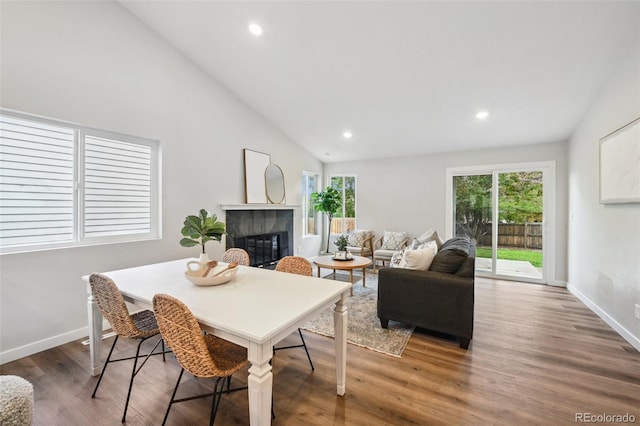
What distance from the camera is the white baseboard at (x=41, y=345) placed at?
236cm

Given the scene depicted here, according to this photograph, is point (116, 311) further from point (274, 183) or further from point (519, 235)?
point (519, 235)

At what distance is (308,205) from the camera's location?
6430 millimetres

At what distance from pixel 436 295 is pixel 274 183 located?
136 inches

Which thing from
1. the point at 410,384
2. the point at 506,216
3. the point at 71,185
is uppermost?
the point at 71,185

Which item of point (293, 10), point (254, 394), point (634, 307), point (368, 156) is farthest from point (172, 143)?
point (634, 307)

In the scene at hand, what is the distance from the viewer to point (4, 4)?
2.29 metres

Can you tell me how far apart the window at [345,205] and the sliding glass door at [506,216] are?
2097 millimetres

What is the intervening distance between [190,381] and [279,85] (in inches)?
142

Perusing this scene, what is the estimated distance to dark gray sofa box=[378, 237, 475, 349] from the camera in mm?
2570

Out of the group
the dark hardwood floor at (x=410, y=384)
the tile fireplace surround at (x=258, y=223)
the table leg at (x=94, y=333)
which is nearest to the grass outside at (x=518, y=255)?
the dark hardwood floor at (x=410, y=384)

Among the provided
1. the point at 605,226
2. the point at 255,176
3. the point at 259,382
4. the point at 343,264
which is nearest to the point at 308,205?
the point at 255,176

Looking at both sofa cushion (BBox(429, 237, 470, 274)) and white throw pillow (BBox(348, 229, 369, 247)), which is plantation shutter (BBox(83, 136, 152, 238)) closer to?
sofa cushion (BBox(429, 237, 470, 274))

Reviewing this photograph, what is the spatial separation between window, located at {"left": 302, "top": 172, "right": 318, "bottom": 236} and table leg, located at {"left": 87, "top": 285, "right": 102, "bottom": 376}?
4.34 metres

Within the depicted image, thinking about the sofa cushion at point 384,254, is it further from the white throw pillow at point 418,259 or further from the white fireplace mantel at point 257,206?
the white throw pillow at point 418,259
